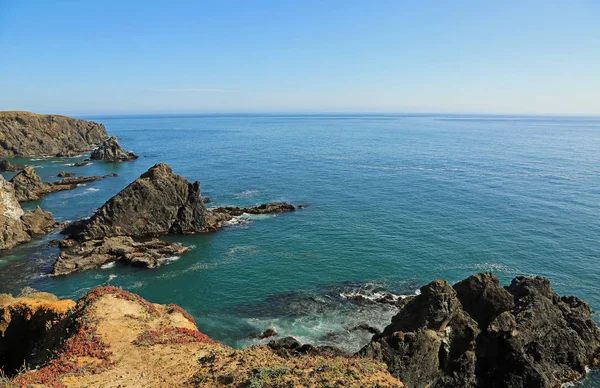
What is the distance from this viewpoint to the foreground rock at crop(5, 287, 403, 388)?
72.3ft

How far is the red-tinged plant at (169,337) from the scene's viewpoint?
27.4 meters

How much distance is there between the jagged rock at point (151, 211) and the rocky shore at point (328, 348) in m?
32.7

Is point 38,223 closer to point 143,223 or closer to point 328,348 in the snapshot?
point 143,223

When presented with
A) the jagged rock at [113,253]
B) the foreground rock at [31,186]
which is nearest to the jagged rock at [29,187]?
the foreground rock at [31,186]

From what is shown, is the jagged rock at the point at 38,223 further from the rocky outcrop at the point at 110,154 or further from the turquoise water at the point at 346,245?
the rocky outcrop at the point at 110,154

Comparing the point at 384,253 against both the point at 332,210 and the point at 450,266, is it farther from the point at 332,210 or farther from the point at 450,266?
the point at 332,210

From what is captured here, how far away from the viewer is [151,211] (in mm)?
71562

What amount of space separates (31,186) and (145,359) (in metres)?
91.1

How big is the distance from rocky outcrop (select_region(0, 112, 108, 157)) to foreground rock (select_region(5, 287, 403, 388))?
521ft

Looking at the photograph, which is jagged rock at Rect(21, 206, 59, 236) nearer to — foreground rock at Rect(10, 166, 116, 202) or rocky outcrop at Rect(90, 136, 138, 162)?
foreground rock at Rect(10, 166, 116, 202)

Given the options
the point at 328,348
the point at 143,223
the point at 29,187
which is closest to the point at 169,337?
the point at 328,348

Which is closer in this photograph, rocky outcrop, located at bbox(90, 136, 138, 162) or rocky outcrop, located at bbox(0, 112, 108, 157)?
rocky outcrop, located at bbox(90, 136, 138, 162)

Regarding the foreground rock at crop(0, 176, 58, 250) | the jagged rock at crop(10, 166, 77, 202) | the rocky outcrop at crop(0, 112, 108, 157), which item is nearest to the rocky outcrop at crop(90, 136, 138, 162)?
the rocky outcrop at crop(0, 112, 108, 157)

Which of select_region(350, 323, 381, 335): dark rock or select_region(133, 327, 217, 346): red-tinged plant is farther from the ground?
select_region(133, 327, 217, 346): red-tinged plant
